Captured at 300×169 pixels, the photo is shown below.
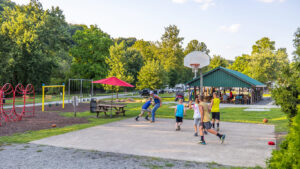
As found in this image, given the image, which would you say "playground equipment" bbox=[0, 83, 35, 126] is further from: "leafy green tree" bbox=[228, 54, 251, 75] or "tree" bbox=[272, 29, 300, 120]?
"leafy green tree" bbox=[228, 54, 251, 75]

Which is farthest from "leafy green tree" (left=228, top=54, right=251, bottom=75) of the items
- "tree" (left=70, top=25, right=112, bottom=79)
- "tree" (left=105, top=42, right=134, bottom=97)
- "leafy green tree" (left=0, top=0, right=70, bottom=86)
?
"leafy green tree" (left=0, top=0, right=70, bottom=86)

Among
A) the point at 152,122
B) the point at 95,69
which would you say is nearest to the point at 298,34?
the point at 152,122

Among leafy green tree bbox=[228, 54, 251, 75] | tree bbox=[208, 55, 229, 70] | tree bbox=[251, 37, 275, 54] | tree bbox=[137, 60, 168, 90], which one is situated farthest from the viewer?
tree bbox=[208, 55, 229, 70]

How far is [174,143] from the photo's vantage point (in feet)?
28.2

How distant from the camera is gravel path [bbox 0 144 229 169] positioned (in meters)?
6.07

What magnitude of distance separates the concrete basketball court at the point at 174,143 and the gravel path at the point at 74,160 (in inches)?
A: 18.4

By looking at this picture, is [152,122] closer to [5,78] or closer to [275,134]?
[275,134]

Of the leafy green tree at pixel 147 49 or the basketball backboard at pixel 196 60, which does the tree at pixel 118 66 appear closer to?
the basketball backboard at pixel 196 60

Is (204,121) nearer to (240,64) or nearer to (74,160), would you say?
(74,160)

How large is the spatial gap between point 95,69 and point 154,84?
15.0 m

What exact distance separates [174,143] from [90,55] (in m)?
40.5

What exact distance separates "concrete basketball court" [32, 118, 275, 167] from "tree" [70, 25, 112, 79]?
34688 millimetres

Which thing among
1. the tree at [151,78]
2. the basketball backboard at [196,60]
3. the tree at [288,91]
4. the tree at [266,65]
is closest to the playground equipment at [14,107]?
the basketball backboard at [196,60]

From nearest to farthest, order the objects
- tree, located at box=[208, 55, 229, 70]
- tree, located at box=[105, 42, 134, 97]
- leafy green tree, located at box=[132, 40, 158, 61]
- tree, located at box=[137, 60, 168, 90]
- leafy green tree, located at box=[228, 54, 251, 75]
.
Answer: tree, located at box=[105, 42, 134, 97] → tree, located at box=[137, 60, 168, 90] → leafy green tree, located at box=[132, 40, 158, 61] → leafy green tree, located at box=[228, 54, 251, 75] → tree, located at box=[208, 55, 229, 70]
